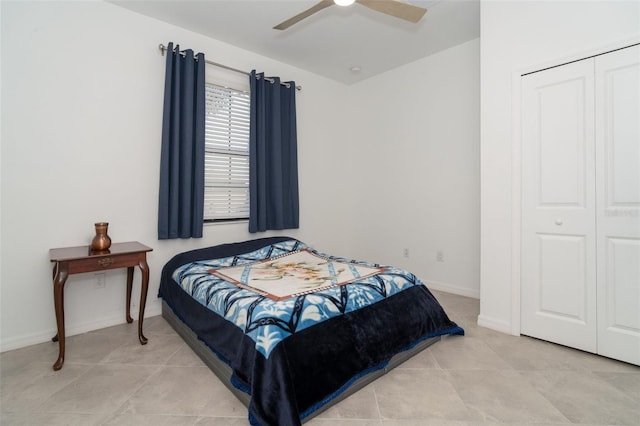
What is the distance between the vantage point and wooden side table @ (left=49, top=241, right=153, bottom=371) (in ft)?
6.52

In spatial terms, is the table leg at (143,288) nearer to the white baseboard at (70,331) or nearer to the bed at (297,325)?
the bed at (297,325)

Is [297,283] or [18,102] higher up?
[18,102]

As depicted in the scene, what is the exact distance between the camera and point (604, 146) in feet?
6.79

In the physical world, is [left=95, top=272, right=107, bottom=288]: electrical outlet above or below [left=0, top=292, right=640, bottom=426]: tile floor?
above

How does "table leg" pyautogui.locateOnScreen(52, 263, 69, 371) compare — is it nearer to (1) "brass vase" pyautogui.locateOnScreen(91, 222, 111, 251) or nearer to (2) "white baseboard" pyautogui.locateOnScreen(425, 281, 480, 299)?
(1) "brass vase" pyautogui.locateOnScreen(91, 222, 111, 251)

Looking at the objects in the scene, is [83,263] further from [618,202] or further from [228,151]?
[618,202]

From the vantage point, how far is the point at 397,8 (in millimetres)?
2012

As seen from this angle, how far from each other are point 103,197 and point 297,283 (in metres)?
1.83

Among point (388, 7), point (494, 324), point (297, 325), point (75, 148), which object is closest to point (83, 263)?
point (75, 148)

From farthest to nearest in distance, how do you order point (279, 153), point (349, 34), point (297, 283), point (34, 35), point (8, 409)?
point (279, 153) → point (349, 34) → point (34, 35) → point (297, 283) → point (8, 409)

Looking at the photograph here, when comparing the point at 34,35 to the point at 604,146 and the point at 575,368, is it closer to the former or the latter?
the point at 604,146

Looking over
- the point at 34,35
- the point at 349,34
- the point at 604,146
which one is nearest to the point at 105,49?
the point at 34,35

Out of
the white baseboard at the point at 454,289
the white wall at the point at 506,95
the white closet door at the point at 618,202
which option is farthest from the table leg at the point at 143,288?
the white closet door at the point at 618,202

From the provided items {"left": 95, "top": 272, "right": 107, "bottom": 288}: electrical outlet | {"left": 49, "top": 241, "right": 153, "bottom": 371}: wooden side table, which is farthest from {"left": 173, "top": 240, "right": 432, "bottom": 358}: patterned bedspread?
{"left": 95, "top": 272, "right": 107, "bottom": 288}: electrical outlet
